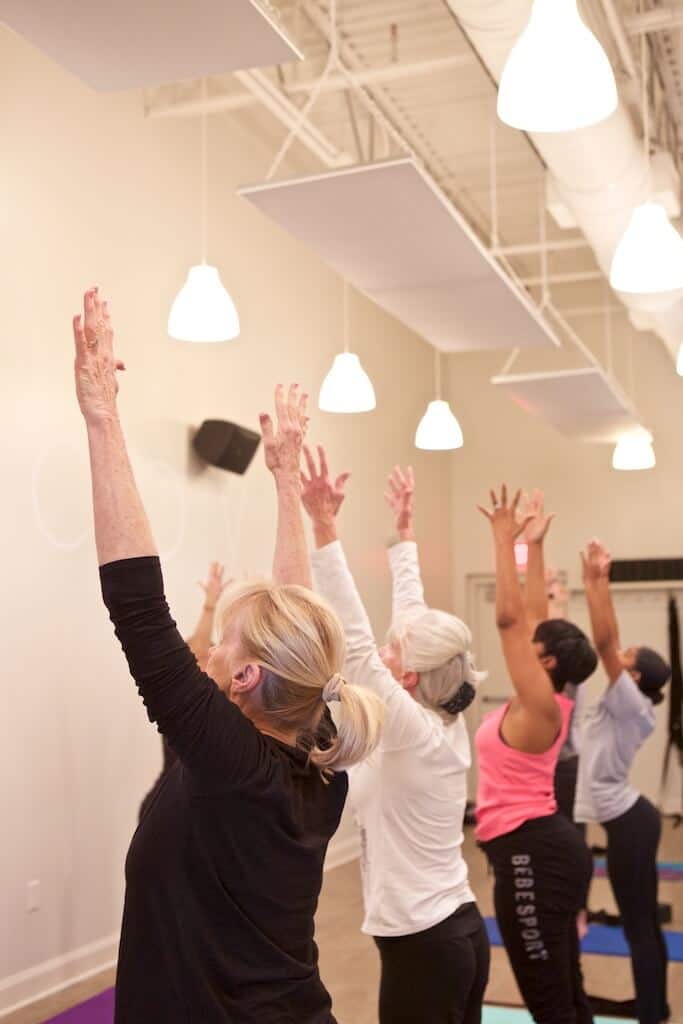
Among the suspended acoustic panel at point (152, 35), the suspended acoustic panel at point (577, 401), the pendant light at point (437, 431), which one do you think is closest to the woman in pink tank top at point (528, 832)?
the suspended acoustic panel at point (152, 35)

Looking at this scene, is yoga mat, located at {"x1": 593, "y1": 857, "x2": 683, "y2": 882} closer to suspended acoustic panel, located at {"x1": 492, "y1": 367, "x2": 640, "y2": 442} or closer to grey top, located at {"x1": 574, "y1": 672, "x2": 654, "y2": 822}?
suspended acoustic panel, located at {"x1": 492, "y1": 367, "x2": 640, "y2": 442}

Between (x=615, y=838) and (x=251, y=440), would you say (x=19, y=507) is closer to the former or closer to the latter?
(x=251, y=440)

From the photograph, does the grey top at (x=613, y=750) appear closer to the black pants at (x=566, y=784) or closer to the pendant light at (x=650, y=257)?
the black pants at (x=566, y=784)

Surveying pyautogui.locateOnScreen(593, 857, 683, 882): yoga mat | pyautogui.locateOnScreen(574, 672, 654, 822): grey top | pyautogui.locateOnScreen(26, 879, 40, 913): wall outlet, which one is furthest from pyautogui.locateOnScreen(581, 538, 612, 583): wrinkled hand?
pyautogui.locateOnScreen(593, 857, 683, 882): yoga mat

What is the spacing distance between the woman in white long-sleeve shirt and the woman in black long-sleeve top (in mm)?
678

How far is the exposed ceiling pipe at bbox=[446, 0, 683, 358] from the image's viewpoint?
4.10 metres

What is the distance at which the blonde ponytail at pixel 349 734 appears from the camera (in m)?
1.72

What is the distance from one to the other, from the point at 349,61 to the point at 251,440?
2.25 meters

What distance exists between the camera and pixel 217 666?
169cm

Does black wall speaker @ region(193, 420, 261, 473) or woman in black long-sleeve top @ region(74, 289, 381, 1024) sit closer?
woman in black long-sleeve top @ region(74, 289, 381, 1024)

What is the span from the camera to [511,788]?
3467 millimetres

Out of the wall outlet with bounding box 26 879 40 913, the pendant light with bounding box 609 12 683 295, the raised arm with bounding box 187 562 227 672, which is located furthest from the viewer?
the raised arm with bounding box 187 562 227 672

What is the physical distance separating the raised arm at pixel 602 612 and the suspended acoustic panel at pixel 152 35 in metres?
2.40

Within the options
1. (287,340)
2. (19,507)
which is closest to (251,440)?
(287,340)
